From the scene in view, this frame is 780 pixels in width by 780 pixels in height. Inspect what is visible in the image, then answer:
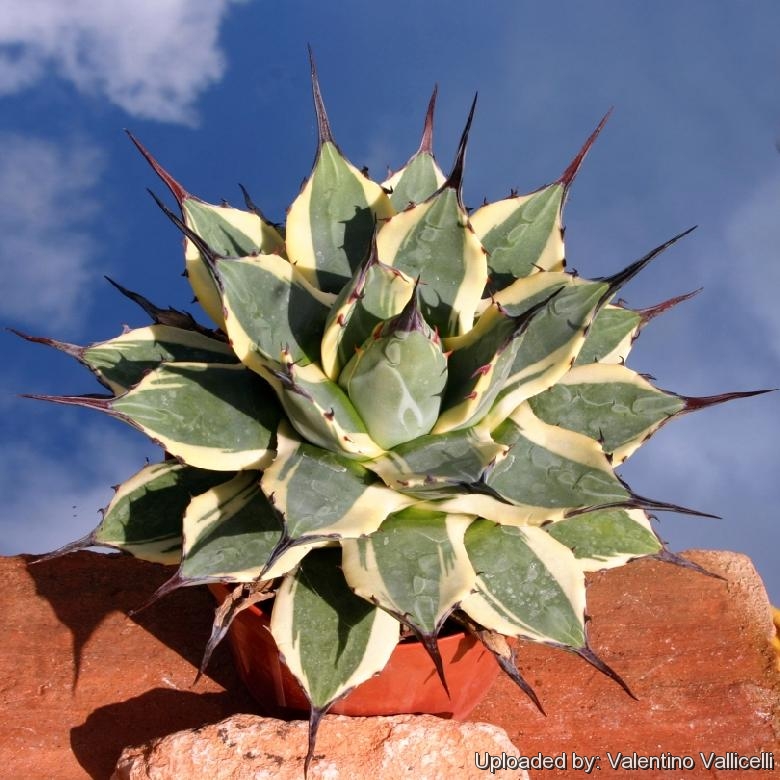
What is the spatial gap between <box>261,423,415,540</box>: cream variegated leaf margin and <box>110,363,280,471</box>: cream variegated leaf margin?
2.2 inches

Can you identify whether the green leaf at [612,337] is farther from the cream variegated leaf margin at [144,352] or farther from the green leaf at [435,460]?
the cream variegated leaf margin at [144,352]

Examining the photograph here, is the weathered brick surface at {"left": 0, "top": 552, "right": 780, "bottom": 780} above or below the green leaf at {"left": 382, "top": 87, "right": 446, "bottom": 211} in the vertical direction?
below

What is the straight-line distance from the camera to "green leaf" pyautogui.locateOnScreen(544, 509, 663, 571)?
158 cm

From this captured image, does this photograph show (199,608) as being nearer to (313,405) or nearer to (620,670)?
(620,670)

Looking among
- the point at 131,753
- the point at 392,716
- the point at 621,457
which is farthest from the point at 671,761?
the point at 131,753

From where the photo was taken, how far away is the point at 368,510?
136 cm

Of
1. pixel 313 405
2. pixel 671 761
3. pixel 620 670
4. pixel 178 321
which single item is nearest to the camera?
pixel 313 405

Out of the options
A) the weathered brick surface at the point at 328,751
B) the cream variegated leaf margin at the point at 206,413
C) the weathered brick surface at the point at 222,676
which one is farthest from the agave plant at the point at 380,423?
the weathered brick surface at the point at 222,676

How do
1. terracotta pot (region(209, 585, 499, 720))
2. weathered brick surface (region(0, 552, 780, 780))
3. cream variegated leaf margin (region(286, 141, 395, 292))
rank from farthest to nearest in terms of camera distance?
weathered brick surface (region(0, 552, 780, 780)) < terracotta pot (region(209, 585, 499, 720)) < cream variegated leaf margin (region(286, 141, 395, 292))

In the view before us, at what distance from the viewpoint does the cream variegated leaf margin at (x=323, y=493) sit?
1.31m

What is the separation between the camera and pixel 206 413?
1.45 metres

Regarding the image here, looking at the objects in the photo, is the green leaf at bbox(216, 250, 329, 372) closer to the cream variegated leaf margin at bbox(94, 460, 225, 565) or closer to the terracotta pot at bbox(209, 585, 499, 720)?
the cream variegated leaf margin at bbox(94, 460, 225, 565)

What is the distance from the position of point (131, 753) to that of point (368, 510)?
27.9 inches

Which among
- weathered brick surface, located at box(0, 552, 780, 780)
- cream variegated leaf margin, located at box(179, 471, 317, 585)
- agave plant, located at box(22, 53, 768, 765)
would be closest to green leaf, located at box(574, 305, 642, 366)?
agave plant, located at box(22, 53, 768, 765)
